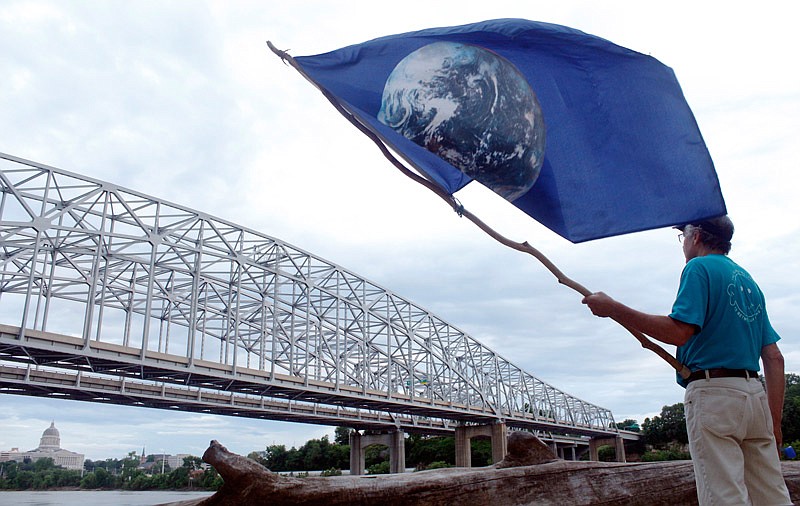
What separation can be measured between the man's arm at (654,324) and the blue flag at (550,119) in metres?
0.79

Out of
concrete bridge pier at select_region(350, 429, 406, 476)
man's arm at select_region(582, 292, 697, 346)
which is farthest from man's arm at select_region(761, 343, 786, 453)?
concrete bridge pier at select_region(350, 429, 406, 476)

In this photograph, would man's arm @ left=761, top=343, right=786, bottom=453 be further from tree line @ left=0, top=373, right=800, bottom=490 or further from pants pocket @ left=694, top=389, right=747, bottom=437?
tree line @ left=0, top=373, right=800, bottom=490

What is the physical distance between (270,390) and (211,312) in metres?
9.04

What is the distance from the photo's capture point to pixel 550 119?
3.87m

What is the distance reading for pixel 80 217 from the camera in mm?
42000

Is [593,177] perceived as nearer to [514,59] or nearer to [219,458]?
[514,59]

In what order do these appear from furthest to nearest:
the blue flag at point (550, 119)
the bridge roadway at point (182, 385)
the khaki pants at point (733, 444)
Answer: the bridge roadway at point (182, 385) → the blue flag at point (550, 119) → the khaki pants at point (733, 444)

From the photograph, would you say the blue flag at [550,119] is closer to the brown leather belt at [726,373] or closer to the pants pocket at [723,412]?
the brown leather belt at [726,373]

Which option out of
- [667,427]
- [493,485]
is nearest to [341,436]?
[667,427]

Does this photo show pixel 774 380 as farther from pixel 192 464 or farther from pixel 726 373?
pixel 192 464

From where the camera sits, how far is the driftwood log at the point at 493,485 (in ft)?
12.7

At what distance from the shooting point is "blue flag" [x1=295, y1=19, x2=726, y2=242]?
11.7ft

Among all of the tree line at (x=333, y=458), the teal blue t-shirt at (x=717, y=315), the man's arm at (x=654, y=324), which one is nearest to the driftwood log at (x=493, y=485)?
the teal blue t-shirt at (x=717, y=315)

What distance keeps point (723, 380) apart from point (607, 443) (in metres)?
109
